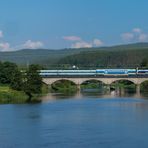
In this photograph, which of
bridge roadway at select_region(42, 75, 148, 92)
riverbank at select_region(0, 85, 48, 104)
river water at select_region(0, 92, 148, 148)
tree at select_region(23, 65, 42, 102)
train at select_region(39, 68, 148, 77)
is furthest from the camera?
train at select_region(39, 68, 148, 77)

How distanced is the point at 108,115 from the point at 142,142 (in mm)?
13035

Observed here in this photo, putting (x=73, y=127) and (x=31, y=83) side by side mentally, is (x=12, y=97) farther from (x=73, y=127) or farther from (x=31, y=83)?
(x=73, y=127)

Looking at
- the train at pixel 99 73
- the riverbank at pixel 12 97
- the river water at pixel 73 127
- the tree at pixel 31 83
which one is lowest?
the river water at pixel 73 127

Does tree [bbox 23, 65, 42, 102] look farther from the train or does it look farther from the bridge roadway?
the train

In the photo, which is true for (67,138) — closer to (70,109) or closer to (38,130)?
(38,130)

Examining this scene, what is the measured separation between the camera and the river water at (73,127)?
2783 centimetres

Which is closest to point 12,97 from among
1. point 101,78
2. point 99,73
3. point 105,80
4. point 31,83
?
point 31,83

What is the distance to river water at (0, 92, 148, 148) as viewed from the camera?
1096 inches

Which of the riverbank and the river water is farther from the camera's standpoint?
the riverbank

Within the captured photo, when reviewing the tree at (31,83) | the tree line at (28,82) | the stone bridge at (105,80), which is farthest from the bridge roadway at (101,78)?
the tree at (31,83)

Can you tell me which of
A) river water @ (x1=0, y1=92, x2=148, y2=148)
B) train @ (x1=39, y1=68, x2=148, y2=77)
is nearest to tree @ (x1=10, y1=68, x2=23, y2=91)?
river water @ (x1=0, y1=92, x2=148, y2=148)

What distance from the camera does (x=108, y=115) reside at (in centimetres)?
4081

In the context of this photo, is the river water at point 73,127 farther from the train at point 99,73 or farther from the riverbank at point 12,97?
the train at point 99,73

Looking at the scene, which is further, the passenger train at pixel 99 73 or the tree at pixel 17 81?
the passenger train at pixel 99 73
